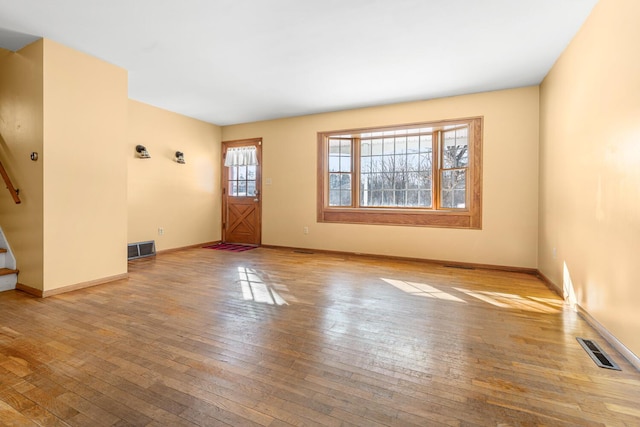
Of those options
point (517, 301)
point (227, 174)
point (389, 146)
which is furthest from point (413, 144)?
point (227, 174)

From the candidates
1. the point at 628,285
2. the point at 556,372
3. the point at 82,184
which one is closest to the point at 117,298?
the point at 82,184

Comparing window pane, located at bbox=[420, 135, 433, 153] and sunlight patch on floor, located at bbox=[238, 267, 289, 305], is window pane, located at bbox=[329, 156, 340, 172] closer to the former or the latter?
window pane, located at bbox=[420, 135, 433, 153]

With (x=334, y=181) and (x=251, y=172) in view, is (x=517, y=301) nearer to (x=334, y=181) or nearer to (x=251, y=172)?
(x=334, y=181)

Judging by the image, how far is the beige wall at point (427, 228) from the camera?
4359 mm

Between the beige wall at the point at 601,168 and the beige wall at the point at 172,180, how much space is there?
5.81m

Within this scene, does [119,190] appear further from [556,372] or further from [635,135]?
[635,135]

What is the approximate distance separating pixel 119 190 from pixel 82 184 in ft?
1.38

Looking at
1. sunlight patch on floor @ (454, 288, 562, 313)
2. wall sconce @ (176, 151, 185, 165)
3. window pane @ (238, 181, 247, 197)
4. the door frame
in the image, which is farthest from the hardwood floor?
window pane @ (238, 181, 247, 197)

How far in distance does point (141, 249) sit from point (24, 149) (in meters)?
2.26

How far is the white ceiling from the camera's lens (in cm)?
262

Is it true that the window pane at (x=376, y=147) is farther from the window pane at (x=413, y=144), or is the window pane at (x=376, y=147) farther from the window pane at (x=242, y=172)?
the window pane at (x=242, y=172)

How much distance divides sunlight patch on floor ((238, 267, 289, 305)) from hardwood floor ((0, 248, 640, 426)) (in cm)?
4

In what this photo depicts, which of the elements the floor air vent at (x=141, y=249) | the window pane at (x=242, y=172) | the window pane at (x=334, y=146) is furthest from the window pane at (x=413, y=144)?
the floor air vent at (x=141, y=249)

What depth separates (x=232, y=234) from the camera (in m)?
6.86
